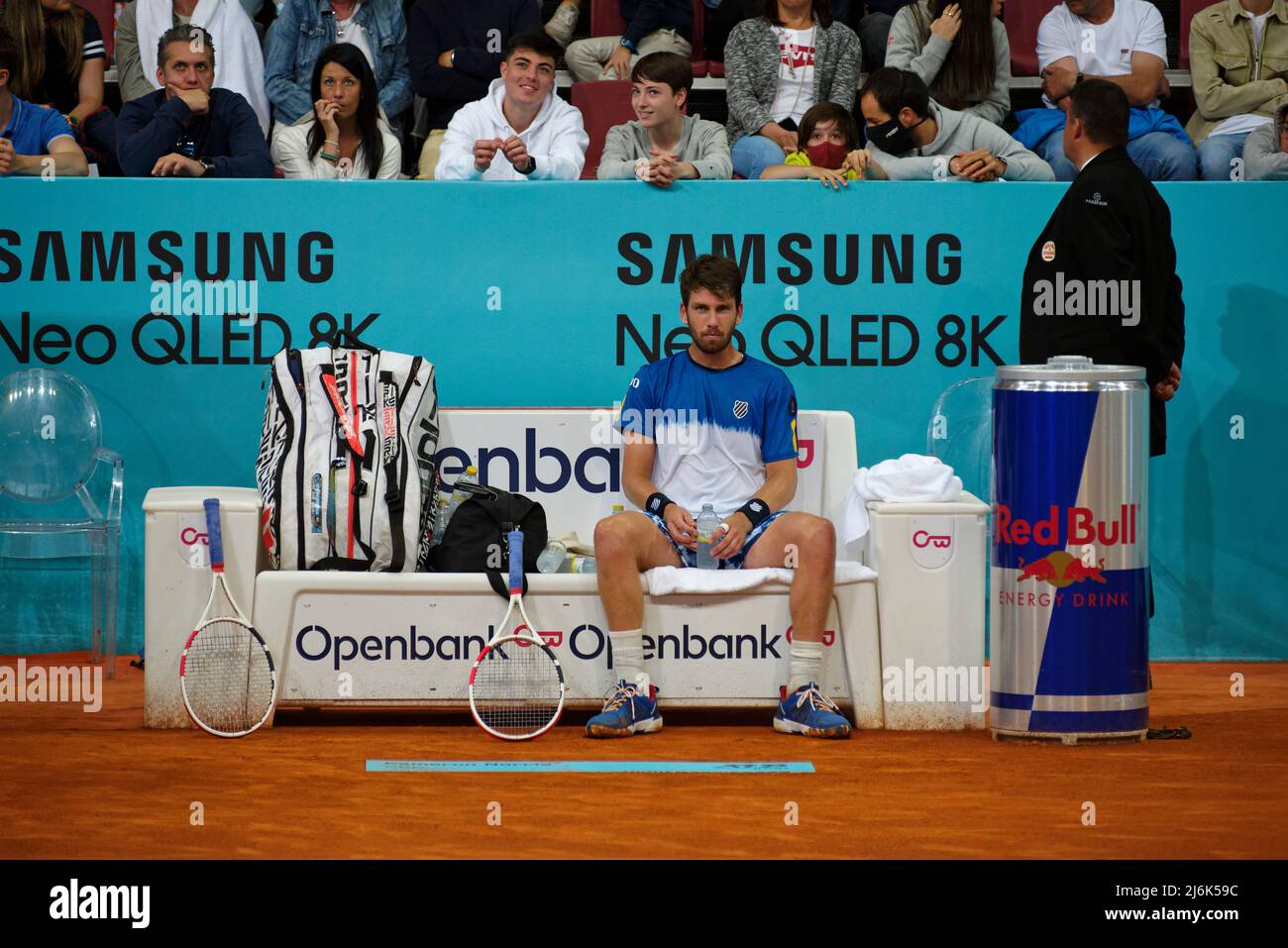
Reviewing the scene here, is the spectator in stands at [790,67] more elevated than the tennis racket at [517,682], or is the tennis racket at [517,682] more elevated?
the spectator in stands at [790,67]

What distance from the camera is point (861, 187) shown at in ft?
19.8

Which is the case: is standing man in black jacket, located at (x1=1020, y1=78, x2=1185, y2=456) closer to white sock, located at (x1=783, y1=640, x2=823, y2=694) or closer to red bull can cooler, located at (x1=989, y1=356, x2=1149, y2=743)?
red bull can cooler, located at (x1=989, y1=356, x2=1149, y2=743)

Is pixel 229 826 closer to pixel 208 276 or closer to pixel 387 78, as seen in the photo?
pixel 208 276

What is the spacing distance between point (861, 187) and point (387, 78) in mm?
2340

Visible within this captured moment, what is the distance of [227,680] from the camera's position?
4.78m

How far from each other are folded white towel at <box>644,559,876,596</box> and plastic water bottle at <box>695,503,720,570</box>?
0.12 m

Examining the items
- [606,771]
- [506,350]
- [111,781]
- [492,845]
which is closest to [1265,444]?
[506,350]

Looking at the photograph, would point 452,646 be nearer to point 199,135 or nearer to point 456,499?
point 456,499

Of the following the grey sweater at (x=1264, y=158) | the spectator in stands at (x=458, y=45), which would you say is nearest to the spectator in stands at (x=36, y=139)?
the spectator in stands at (x=458, y=45)

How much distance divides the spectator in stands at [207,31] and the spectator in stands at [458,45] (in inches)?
27.2

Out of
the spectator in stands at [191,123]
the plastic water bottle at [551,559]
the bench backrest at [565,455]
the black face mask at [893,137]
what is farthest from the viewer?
the black face mask at [893,137]

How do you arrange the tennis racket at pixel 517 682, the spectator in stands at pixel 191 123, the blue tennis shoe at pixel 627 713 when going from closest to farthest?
the blue tennis shoe at pixel 627 713 → the tennis racket at pixel 517 682 → the spectator in stands at pixel 191 123

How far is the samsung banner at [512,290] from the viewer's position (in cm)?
598

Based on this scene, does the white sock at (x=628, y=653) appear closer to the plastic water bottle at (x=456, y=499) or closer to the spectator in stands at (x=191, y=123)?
the plastic water bottle at (x=456, y=499)
